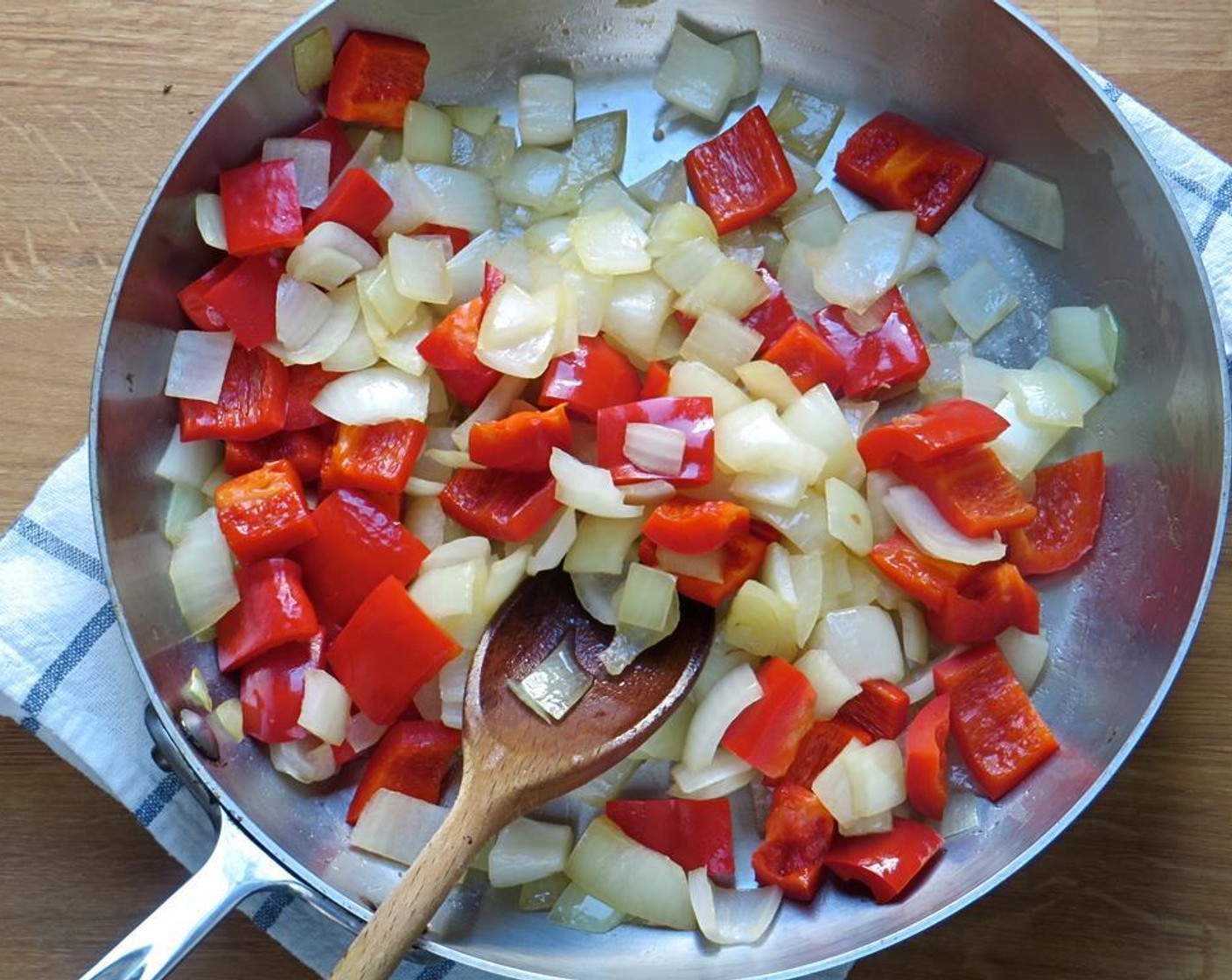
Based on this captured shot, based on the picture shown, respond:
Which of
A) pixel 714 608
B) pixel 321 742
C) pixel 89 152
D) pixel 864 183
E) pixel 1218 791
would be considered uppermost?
pixel 864 183

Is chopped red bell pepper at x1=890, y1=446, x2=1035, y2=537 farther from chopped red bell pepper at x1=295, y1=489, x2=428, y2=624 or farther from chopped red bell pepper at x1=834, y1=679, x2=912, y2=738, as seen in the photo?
chopped red bell pepper at x1=295, y1=489, x2=428, y2=624

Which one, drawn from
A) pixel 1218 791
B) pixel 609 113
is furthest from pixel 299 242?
pixel 1218 791

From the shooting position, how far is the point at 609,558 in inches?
64.8

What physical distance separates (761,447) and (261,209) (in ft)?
2.55

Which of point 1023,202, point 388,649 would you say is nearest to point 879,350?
point 1023,202

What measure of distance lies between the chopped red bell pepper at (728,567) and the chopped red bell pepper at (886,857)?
39 centimetres

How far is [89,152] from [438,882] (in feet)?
3.95

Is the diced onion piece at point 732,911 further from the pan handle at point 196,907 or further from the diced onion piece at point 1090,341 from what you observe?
the diced onion piece at point 1090,341

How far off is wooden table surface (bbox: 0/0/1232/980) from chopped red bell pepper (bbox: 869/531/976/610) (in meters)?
0.41

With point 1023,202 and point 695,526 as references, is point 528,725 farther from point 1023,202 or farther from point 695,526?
point 1023,202

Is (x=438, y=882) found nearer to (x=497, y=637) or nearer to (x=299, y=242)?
(x=497, y=637)

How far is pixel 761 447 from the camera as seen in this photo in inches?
64.6

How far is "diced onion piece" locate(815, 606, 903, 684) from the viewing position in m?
1.70

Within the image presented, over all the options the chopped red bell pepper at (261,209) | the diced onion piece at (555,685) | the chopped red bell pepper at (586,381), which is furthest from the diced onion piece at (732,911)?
the chopped red bell pepper at (261,209)
